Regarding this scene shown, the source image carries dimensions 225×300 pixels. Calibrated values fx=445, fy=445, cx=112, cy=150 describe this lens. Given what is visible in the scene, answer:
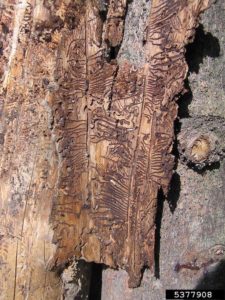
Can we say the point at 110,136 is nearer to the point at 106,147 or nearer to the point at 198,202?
the point at 106,147

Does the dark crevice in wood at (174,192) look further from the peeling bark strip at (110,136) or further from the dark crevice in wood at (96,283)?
the dark crevice in wood at (96,283)

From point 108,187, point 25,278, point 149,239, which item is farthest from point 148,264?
point 25,278

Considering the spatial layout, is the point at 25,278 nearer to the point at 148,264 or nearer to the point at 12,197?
the point at 12,197

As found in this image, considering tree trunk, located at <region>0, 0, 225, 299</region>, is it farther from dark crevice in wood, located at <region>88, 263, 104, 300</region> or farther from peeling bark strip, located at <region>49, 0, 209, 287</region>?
dark crevice in wood, located at <region>88, 263, 104, 300</region>

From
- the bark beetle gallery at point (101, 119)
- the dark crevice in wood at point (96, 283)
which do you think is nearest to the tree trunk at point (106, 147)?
the bark beetle gallery at point (101, 119)

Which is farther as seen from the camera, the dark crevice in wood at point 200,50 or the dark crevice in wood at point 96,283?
the dark crevice in wood at point 96,283

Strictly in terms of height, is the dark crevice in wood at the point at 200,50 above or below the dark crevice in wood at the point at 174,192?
above

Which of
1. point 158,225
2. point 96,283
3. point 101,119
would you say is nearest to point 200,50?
point 101,119

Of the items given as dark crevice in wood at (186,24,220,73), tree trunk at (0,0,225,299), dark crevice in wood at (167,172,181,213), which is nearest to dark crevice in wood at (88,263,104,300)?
tree trunk at (0,0,225,299)

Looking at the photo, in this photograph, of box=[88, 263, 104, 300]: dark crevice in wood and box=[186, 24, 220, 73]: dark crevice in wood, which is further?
box=[88, 263, 104, 300]: dark crevice in wood
